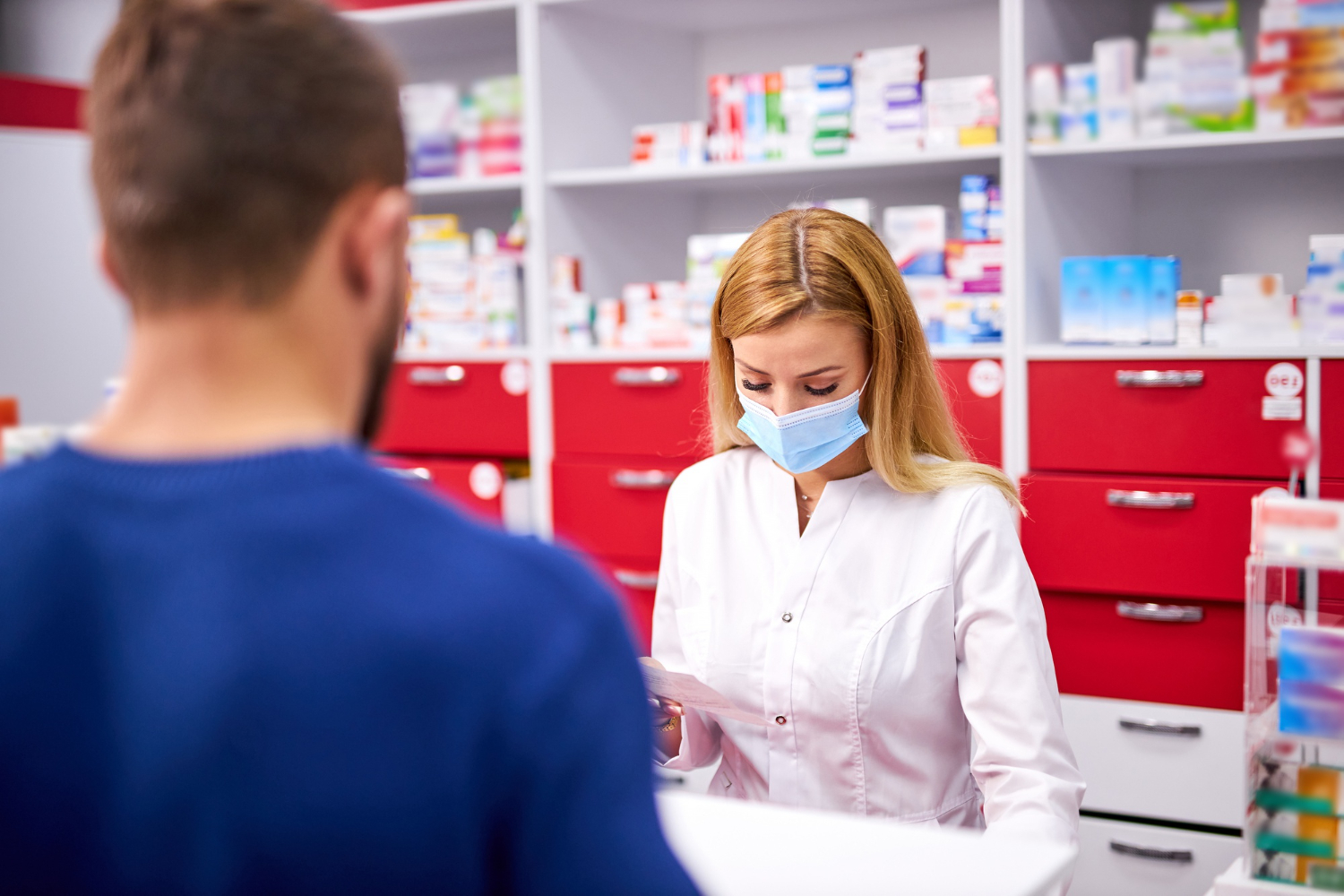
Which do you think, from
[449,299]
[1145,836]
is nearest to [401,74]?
[1145,836]

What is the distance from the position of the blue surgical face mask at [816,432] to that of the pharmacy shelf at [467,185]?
5.62ft

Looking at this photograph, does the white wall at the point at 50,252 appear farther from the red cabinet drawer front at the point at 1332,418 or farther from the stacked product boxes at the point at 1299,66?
the red cabinet drawer front at the point at 1332,418

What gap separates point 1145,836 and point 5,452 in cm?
223

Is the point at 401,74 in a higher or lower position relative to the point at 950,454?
higher

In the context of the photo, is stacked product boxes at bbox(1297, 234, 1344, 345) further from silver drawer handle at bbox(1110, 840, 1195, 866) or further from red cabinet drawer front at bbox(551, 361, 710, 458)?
red cabinet drawer front at bbox(551, 361, 710, 458)

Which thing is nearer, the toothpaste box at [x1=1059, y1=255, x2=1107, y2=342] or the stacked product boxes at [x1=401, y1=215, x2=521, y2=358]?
the toothpaste box at [x1=1059, y1=255, x2=1107, y2=342]

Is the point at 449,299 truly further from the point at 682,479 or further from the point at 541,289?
the point at 682,479

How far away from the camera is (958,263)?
286 centimetres

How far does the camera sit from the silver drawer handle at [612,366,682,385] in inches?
122

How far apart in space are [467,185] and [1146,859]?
2.22 metres

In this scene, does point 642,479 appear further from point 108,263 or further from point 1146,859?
point 108,263

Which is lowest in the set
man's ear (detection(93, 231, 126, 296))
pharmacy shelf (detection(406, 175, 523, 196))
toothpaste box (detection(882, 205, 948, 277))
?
man's ear (detection(93, 231, 126, 296))

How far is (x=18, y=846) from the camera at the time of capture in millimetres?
563

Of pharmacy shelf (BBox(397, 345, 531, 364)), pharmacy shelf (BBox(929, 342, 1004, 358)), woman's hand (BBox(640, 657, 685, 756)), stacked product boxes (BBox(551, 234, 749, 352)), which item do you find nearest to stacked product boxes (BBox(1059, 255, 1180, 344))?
pharmacy shelf (BBox(929, 342, 1004, 358))
